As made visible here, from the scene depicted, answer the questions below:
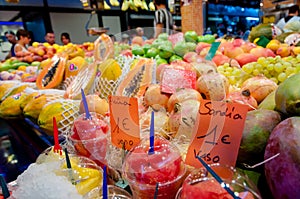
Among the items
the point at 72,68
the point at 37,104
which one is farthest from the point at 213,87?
the point at 72,68

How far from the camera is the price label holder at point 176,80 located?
957mm

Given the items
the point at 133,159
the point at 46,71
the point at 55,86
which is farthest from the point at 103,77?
the point at 133,159

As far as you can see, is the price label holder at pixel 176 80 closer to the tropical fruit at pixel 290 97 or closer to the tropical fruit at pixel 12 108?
the tropical fruit at pixel 290 97

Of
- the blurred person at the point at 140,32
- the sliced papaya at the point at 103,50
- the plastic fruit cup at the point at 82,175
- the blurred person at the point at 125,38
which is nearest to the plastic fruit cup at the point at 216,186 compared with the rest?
the plastic fruit cup at the point at 82,175

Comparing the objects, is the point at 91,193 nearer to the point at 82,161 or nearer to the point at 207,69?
the point at 82,161

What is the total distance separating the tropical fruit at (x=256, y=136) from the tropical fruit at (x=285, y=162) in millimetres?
73

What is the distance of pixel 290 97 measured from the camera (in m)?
0.56

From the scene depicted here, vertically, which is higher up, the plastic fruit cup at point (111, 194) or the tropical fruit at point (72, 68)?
the tropical fruit at point (72, 68)

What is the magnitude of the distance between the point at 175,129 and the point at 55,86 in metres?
1.16

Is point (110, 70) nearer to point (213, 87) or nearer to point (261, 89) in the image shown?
point (213, 87)

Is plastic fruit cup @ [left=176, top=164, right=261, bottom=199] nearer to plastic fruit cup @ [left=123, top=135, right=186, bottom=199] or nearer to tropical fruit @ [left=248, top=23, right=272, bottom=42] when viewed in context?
plastic fruit cup @ [left=123, top=135, right=186, bottom=199]

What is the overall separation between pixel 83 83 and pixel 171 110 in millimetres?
627

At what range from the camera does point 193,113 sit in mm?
729

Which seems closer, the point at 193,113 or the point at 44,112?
the point at 193,113
